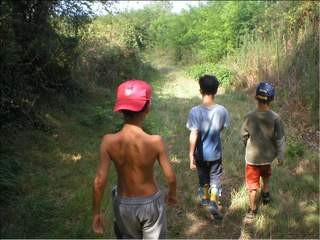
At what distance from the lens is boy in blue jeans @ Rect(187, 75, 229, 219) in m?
4.88

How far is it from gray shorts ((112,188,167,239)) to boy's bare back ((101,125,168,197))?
6cm

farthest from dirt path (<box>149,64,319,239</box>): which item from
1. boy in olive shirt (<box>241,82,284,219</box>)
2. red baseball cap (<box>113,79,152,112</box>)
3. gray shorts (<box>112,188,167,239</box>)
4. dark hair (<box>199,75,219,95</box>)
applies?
red baseball cap (<box>113,79,152,112</box>)

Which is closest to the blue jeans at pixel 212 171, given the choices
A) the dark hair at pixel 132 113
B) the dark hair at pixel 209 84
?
the dark hair at pixel 209 84

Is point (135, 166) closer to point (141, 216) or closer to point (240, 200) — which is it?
point (141, 216)

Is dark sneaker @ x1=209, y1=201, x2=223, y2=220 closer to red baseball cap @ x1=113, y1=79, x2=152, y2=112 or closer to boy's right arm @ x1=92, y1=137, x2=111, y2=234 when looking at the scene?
boy's right arm @ x1=92, y1=137, x2=111, y2=234

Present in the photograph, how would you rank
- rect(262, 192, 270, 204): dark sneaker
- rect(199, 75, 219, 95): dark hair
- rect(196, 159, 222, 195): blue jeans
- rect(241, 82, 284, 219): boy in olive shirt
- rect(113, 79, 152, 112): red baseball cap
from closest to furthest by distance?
rect(113, 79, 152, 112): red baseball cap < rect(199, 75, 219, 95): dark hair < rect(241, 82, 284, 219): boy in olive shirt < rect(196, 159, 222, 195): blue jeans < rect(262, 192, 270, 204): dark sneaker

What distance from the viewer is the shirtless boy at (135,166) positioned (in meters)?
3.07

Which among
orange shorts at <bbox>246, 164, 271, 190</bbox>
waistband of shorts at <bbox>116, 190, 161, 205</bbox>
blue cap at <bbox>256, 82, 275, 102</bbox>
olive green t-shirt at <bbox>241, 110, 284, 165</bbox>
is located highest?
blue cap at <bbox>256, 82, 275, 102</bbox>

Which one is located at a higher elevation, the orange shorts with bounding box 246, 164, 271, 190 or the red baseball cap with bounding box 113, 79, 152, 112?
the red baseball cap with bounding box 113, 79, 152, 112

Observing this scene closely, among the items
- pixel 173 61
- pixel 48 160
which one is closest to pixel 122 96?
pixel 48 160

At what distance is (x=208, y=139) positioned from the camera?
5.02 meters

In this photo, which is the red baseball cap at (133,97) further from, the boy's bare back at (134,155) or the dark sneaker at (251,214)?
the dark sneaker at (251,214)

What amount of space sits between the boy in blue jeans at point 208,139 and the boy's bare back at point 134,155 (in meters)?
1.81

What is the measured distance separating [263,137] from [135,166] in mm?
2378
